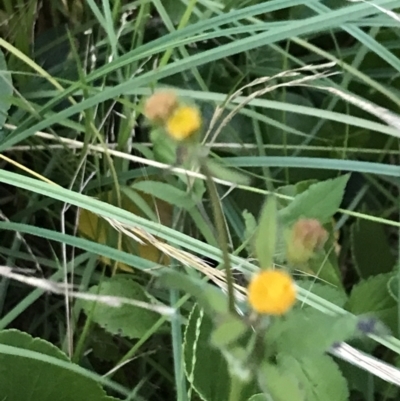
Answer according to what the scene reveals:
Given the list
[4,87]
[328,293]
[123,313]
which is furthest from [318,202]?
[4,87]

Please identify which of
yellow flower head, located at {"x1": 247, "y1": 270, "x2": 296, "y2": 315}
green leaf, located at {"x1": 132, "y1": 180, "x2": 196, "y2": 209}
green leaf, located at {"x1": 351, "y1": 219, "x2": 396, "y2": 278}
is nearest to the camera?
yellow flower head, located at {"x1": 247, "y1": 270, "x2": 296, "y2": 315}

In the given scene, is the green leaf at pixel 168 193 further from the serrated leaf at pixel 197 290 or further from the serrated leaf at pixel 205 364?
the serrated leaf at pixel 197 290

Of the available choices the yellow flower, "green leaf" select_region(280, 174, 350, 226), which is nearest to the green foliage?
"green leaf" select_region(280, 174, 350, 226)

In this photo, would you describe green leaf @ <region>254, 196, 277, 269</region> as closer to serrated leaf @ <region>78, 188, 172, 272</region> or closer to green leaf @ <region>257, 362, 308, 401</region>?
green leaf @ <region>257, 362, 308, 401</region>

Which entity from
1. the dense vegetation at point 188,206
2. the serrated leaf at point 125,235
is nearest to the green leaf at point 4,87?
the dense vegetation at point 188,206

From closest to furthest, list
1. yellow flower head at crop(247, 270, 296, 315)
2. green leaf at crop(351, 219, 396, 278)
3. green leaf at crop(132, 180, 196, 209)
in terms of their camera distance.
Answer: yellow flower head at crop(247, 270, 296, 315), green leaf at crop(132, 180, 196, 209), green leaf at crop(351, 219, 396, 278)

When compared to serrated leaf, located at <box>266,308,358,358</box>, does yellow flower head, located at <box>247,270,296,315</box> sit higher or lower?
higher
